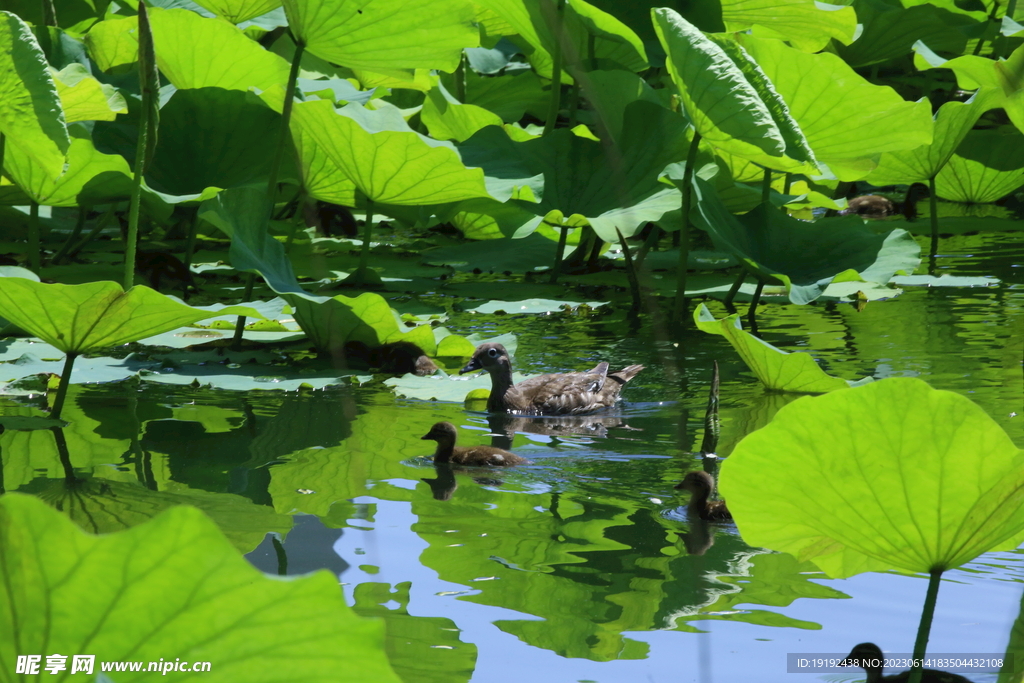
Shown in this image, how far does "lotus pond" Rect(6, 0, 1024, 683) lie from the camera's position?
1561mm

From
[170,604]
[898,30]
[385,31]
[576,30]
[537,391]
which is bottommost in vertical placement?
[537,391]

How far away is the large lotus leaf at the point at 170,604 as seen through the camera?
3.44 ft

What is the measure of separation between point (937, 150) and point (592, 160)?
2.59 meters

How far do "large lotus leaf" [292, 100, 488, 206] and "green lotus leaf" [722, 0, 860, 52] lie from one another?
87.4 inches

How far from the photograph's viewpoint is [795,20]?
22.0ft

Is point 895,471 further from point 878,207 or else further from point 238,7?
point 878,207

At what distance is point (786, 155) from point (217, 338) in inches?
117

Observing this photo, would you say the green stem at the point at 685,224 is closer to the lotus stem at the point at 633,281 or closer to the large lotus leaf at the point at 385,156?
the lotus stem at the point at 633,281

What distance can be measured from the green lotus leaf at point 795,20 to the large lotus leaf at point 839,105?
1093 millimetres

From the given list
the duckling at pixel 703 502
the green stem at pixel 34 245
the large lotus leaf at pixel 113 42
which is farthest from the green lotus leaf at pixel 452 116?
the duckling at pixel 703 502

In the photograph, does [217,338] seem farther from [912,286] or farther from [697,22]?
[912,286]

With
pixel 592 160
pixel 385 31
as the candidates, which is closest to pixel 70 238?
pixel 385 31

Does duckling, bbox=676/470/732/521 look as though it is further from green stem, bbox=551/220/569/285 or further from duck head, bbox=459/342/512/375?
green stem, bbox=551/220/569/285

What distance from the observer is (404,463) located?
369 cm
